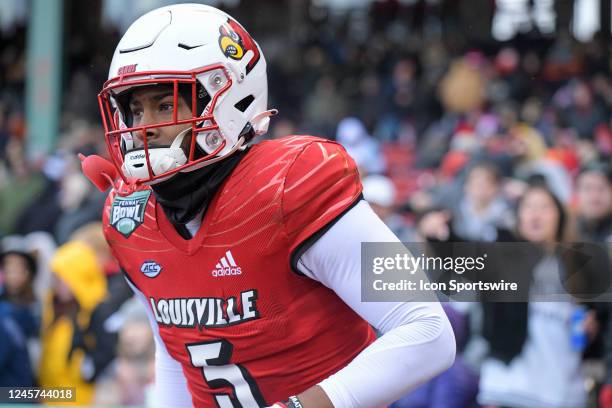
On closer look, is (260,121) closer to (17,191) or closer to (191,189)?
(191,189)

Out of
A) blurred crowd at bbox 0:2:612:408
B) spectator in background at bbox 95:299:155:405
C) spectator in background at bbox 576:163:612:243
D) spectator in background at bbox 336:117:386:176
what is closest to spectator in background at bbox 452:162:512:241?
blurred crowd at bbox 0:2:612:408

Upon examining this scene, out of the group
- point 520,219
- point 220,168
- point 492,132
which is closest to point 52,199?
point 492,132

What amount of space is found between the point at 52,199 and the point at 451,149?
10.3 ft

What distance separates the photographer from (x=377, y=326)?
1946mm

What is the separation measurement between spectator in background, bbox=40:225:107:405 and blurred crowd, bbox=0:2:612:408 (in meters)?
0.01

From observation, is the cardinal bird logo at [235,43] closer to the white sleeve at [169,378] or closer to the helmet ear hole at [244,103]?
the helmet ear hole at [244,103]

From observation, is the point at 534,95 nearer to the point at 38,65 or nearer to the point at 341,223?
the point at 38,65

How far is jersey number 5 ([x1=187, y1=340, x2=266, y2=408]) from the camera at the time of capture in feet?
6.84

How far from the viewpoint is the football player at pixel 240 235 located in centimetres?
193

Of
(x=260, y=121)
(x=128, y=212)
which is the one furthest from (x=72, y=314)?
(x=260, y=121)

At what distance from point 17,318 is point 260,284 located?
2755mm

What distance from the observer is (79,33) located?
34.8 feet

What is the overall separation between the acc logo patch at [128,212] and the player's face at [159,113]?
0.21 metres

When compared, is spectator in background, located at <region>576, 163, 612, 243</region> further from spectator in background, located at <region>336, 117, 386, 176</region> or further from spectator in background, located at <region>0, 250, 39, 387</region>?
spectator in background, located at <region>0, 250, 39, 387</region>
